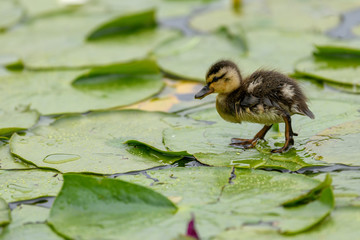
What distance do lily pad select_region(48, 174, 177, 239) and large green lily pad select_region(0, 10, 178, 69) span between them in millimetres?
2711

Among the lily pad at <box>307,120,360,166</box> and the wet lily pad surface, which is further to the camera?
the lily pad at <box>307,120,360,166</box>

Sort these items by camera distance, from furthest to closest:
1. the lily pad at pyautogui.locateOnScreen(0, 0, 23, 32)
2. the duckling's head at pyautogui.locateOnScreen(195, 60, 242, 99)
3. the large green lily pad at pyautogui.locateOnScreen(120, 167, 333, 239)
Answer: the lily pad at pyautogui.locateOnScreen(0, 0, 23, 32)
the duckling's head at pyautogui.locateOnScreen(195, 60, 242, 99)
the large green lily pad at pyautogui.locateOnScreen(120, 167, 333, 239)

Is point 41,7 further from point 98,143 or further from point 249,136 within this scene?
point 249,136

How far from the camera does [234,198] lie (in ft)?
9.95

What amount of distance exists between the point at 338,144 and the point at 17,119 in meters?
2.46

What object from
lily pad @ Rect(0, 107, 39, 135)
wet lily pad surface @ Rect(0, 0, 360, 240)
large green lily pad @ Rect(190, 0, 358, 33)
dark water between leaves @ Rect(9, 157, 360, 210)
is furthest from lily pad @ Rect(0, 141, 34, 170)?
large green lily pad @ Rect(190, 0, 358, 33)

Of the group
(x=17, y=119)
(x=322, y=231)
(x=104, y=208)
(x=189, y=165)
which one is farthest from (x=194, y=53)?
(x=322, y=231)

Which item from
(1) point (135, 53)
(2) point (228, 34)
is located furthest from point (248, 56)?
(1) point (135, 53)

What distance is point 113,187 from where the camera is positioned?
9.92ft

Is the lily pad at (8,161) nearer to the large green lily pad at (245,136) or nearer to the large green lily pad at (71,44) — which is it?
the large green lily pad at (245,136)

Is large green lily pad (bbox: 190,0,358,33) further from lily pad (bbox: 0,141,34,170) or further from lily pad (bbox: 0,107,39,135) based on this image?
lily pad (bbox: 0,141,34,170)

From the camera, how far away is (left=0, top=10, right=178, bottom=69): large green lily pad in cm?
569

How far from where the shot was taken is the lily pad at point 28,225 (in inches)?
114

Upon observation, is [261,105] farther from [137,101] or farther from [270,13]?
[270,13]
